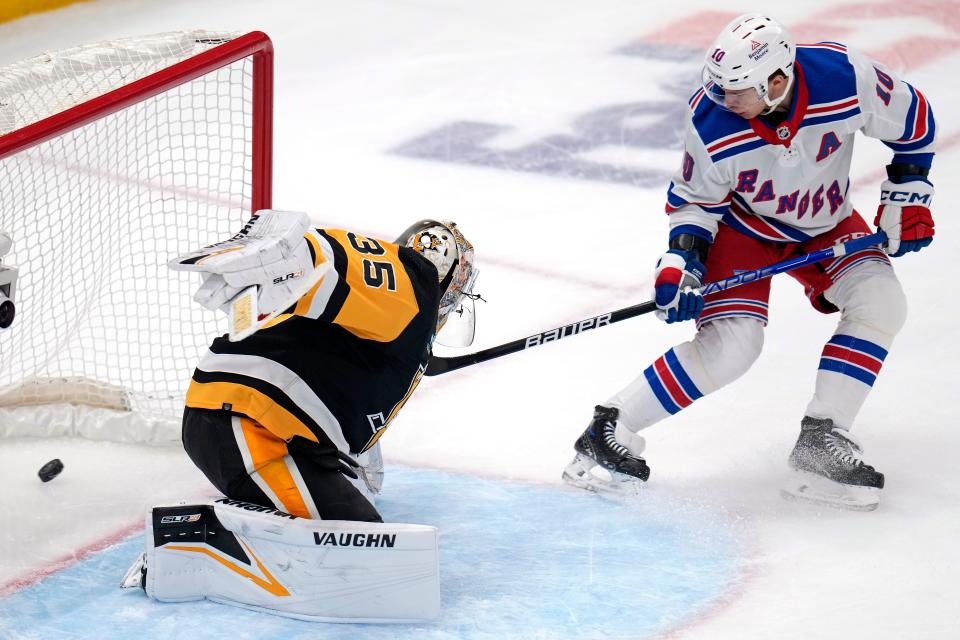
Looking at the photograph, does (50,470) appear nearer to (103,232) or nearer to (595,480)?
(103,232)

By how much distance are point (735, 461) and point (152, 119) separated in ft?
5.89

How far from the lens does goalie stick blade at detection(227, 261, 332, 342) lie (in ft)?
6.67

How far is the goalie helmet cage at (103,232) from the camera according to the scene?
107 inches

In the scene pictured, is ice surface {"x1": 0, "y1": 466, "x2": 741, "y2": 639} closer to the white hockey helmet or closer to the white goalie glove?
the white goalie glove

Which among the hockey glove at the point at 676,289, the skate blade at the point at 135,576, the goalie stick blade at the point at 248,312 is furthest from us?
the hockey glove at the point at 676,289

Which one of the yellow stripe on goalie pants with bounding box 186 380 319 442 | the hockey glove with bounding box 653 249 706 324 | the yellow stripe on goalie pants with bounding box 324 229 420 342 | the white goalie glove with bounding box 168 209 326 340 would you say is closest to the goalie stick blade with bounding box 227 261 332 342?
the white goalie glove with bounding box 168 209 326 340

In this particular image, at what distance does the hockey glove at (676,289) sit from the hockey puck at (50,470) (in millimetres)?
1285

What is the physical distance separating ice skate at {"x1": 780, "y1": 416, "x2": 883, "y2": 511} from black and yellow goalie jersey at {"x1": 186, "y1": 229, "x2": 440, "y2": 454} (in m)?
0.86

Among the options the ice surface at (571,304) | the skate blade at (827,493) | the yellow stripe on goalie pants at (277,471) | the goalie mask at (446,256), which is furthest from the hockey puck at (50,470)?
the skate blade at (827,493)

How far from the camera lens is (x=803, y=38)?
19.7 feet

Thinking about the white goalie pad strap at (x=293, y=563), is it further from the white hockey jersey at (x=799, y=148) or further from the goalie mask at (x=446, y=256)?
the white hockey jersey at (x=799, y=148)

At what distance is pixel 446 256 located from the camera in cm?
251

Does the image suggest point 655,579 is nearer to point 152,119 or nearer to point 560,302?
point 560,302

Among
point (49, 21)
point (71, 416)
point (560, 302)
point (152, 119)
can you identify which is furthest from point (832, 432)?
point (49, 21)
